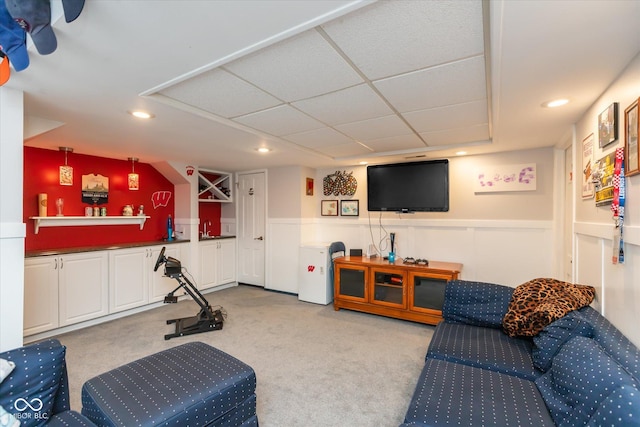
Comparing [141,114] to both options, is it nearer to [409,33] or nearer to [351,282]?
[409,33]

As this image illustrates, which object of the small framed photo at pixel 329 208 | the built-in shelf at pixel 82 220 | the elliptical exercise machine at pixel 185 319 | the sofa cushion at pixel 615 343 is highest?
the small framed photo at pixel 329 208

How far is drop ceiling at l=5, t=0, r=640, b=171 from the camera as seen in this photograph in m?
1.21

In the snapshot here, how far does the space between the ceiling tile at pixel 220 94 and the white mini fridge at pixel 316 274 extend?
8.69 ft

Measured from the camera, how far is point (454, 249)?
4051 mm

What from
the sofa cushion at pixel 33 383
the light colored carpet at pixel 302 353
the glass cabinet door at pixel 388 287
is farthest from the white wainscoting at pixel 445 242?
the sofa cushion at pixel 33 383

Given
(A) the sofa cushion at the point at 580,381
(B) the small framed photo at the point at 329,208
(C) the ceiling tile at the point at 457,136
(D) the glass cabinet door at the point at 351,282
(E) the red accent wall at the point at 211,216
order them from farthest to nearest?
(E) the red accent wall at the point at 211,216
(B) the small framed photo at the point at 329,208
(D) the glass cabinet door at the point at 351,282
(C) the ceiling tile at the point at 457,136
(A) the sofa cushion at the point at 580,381

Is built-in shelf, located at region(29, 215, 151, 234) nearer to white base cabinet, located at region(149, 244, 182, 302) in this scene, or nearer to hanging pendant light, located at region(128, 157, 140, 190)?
hanging pendant light, located at region(128, 157, 140, 190)

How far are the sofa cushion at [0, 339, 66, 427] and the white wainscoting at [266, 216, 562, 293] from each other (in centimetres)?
362

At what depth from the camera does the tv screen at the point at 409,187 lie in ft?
12.4

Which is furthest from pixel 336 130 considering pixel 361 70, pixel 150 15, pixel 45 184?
pixel 45 184

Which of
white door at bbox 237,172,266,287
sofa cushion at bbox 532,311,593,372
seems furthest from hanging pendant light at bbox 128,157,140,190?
sofa cushion at bbox 532,311,593,372

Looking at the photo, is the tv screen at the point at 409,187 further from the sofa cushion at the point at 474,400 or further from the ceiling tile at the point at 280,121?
the sofa cushion at the point at 474,400

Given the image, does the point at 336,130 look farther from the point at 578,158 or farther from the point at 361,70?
the point at 578,158

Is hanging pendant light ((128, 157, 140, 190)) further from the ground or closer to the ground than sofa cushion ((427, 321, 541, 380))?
further from the ground
